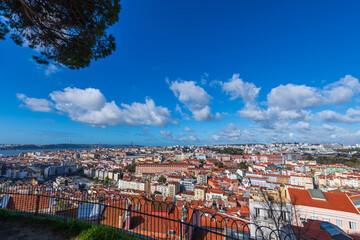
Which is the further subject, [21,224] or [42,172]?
[42,172]

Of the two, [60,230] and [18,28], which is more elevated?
[18,28]

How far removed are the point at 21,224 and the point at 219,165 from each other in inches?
2520

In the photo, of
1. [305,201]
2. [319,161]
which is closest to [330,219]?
[305,201]

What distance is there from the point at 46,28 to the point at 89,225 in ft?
16.3

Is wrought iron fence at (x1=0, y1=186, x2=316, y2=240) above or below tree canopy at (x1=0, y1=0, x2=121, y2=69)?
below

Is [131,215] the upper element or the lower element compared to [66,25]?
lower

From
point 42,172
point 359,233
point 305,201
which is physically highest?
point 305,201

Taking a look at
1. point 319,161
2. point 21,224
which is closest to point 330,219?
point 21,224

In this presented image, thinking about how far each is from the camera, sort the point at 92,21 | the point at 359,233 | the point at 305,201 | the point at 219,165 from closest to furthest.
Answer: the point at 92,21
the point at 359,233
the point at 305,201
the point at 219,165

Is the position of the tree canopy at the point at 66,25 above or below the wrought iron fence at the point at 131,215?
above

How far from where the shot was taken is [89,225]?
10.8ft

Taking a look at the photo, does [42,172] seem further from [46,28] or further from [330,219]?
[330,219]

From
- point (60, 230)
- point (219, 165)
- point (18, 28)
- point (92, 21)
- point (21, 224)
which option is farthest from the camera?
point (219, 165)

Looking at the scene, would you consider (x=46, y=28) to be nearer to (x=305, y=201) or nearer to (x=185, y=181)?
(x=305, y=201)
